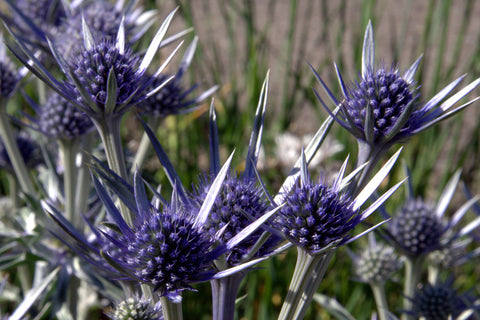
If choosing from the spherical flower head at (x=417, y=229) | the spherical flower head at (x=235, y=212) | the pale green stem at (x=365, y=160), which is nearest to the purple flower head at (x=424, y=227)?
the spherical flower head at (x=417, y=229)

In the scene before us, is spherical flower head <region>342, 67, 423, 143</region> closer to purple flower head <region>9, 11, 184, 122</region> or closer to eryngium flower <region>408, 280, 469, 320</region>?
purple flower head <region>9, 11, 184, 122</region>

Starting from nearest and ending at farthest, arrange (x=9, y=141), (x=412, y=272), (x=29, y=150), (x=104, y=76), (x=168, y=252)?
(x=168, y=252) → (x=104, y=76) → (x=9, y=141) → (x=412, y=272) → (x=29, y=150)

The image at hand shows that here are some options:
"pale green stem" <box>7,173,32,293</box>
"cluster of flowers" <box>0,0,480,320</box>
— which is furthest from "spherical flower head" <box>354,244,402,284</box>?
"pale green stem" <box>7,173,32,293</box>

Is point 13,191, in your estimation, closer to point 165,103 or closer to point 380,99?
point 165,103

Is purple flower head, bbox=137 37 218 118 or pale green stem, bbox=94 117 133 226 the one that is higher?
purple flower head, bbox=137 37 218 118

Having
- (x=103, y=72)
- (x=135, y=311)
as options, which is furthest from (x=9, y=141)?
(x=135, y=311)

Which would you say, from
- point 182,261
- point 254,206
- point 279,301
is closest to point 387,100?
point 254,206

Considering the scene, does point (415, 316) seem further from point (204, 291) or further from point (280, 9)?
point (280, 9)

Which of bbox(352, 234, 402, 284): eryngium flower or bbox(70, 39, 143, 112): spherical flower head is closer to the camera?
bbox(70, 39, 143, 112): spherical flower head
